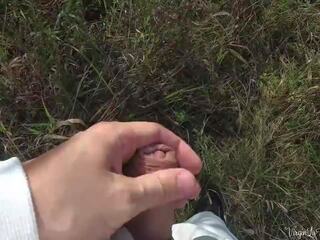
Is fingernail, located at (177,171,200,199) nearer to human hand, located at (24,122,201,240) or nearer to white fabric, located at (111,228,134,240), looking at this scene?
human hand, located at (24,122,201,240)

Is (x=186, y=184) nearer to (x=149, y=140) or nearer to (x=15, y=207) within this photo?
(x=149, y=140)

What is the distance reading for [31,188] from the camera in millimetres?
972

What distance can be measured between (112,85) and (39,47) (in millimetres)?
197

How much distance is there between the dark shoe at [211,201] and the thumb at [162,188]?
47 cm

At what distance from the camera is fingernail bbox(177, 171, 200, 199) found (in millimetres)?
1062

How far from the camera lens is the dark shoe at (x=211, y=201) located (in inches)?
61.1

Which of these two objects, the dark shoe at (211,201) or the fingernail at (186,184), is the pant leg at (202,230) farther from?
the fingernail at (186,184)

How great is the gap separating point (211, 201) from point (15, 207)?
713 mm

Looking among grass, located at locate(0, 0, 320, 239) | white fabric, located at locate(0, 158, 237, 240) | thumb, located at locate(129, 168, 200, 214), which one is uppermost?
white fabric, located at locate(0, 158, 237, 240)

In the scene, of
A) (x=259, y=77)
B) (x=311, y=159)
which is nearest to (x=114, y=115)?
(x=259, y=77)

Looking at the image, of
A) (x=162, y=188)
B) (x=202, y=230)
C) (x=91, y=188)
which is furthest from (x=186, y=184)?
(x=202, y=230)

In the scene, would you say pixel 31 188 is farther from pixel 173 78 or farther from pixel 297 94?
pixel 297 94

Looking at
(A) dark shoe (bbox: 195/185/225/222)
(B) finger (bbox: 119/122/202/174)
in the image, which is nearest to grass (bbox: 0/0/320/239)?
(A) dark shoe (bbox: 195/185/225/222)

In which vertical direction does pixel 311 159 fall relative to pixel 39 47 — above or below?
below
